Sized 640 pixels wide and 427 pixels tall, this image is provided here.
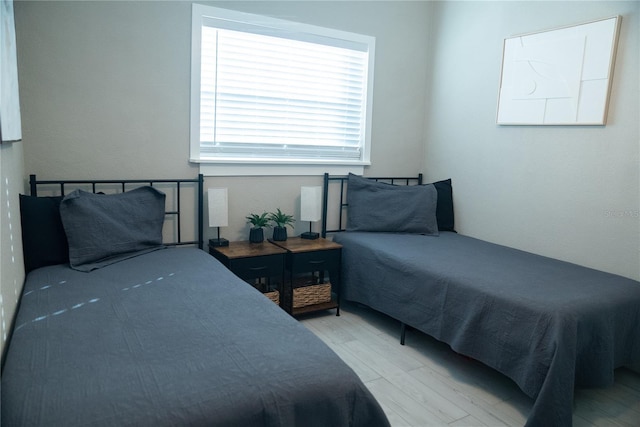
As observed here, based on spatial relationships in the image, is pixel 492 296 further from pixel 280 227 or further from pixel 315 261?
pixel 280 227

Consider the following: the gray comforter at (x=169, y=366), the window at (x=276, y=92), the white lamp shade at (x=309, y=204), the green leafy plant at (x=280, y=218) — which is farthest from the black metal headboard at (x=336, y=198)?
the gray comforter at (x=169, y=366)

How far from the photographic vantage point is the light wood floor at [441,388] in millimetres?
2053

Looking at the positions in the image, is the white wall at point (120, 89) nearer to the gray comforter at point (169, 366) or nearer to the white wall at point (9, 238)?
the white wall at point (9, 238)

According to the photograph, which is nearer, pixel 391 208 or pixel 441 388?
pixel 441 388

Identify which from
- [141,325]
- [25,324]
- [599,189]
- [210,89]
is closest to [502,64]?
[599,189]

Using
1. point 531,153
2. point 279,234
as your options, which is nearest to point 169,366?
point 279,234

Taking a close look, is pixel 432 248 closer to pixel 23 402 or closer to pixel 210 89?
pixel 210 89

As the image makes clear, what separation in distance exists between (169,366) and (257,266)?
1.50 m

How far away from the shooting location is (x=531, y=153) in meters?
3.01

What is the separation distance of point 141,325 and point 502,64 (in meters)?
2.84

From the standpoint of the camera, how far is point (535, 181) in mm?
2986

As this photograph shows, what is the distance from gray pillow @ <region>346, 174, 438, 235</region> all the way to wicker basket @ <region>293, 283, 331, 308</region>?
1.73ft

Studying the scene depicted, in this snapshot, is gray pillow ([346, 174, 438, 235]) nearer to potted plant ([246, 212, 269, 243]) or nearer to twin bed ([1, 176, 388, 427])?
potted plant ([246, 212, 269, 243])

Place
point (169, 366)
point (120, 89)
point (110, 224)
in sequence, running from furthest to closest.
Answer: point (120, 89), point (110, 224), point (169, 366)
